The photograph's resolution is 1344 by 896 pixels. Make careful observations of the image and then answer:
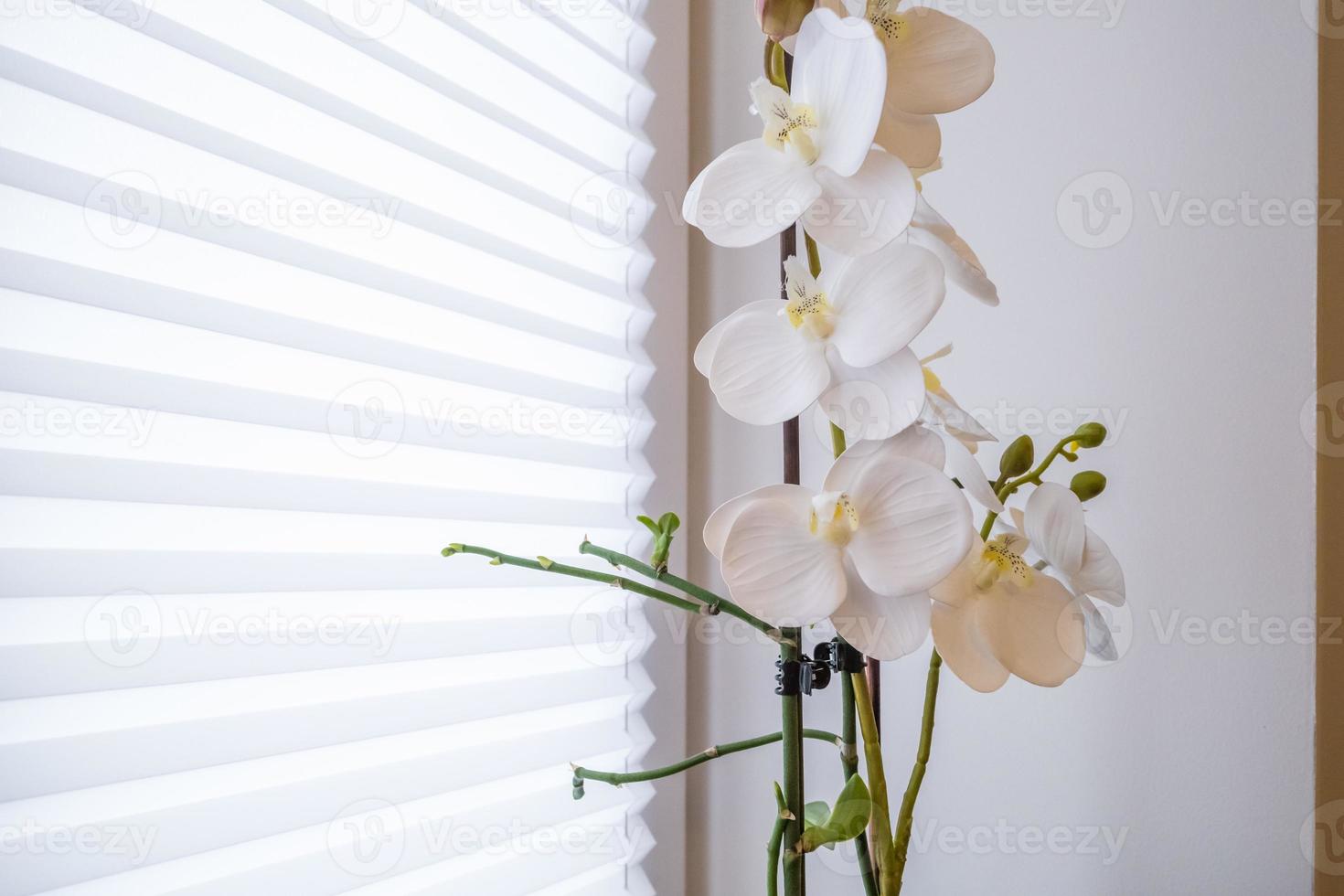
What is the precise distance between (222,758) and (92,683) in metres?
0.09

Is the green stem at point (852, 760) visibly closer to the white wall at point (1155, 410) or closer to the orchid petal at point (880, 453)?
the orchid petal at point (880, 453)

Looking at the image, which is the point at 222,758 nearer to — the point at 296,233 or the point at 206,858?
the point at 206,858

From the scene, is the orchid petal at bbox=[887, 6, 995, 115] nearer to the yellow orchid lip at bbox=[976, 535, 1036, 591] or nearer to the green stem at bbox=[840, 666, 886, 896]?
the yellow orchid lip at bbox=[976, 535, 1036, 591]

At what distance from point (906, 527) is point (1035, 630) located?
0.12 meters

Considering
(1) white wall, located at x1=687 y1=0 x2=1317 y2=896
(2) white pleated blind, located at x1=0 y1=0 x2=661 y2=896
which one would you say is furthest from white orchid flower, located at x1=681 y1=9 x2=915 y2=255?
(1) white wall, located at x1=687 y1=0 x2=1317 y2=896

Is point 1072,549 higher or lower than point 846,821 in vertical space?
higher

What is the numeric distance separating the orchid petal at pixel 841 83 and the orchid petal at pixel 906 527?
0.51 feet

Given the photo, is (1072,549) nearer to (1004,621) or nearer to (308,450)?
(1004,621)

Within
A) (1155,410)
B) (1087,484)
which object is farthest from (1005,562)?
(1155,410)

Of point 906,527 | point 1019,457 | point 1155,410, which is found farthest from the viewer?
point 1155,410

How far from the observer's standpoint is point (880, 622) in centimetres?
43

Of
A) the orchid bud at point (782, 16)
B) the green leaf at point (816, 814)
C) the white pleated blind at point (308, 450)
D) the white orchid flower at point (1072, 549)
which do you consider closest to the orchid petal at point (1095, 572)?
the white orchid flower at point (1072, 549)

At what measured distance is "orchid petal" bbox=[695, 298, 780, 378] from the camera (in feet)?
1.52

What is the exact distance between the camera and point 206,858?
1.78 feet
